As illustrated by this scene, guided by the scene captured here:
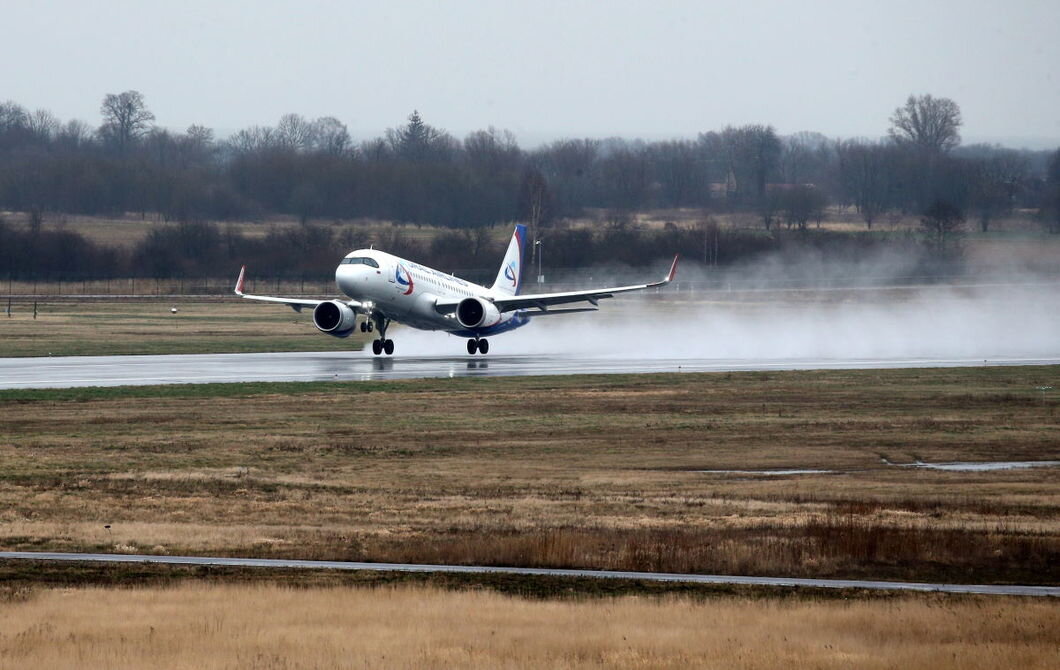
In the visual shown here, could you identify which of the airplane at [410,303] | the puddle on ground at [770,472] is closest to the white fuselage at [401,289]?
the airplane at [410,303]

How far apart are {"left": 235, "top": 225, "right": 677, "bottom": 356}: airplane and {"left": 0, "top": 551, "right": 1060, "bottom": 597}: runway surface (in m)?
40.0

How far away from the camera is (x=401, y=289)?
62.3 m

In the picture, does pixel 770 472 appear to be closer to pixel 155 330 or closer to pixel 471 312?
pixel 471 312

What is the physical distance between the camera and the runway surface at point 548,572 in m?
19.0

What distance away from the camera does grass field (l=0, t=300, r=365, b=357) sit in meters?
68.9

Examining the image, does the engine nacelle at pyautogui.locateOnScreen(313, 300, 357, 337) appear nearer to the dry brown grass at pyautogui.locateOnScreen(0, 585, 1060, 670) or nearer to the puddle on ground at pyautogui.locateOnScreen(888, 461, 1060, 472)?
the puddle on ground at pyautogui.locateOnScreen(888, 461, 1060, 472)

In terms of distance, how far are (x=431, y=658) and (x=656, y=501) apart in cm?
1234

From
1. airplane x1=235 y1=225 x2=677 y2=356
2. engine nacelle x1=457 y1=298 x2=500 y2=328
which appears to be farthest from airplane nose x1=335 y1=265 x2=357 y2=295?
engine nacelle x1=457 y1=298 x2=500 y2=328

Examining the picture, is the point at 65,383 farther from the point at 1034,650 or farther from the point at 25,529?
the point at 1034,650

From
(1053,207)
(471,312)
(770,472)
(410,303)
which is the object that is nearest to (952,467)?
(770,472)

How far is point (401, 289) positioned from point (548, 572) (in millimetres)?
42939

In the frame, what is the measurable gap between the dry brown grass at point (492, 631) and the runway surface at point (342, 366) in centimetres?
3267

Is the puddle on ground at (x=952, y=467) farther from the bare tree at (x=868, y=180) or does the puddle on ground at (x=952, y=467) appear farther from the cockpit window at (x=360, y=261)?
the bare tree at (x=868, y=180)

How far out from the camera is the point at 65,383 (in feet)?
159
